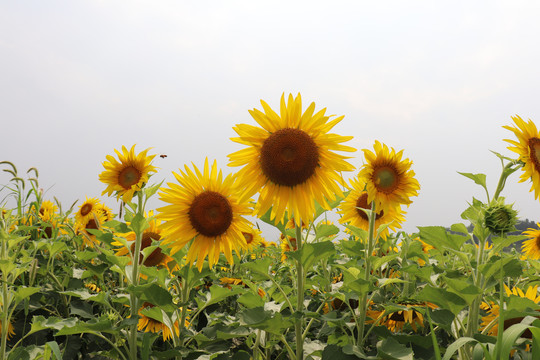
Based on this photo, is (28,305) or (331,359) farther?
(28,305)

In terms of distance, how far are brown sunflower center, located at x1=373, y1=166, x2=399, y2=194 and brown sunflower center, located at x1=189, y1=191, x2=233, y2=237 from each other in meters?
0.98

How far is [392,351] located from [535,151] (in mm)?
1428

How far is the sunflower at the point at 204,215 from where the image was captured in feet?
7.72

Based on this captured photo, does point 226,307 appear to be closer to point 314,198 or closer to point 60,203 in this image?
point 314,198

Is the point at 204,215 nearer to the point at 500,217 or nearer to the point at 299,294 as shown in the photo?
the point at 299,294

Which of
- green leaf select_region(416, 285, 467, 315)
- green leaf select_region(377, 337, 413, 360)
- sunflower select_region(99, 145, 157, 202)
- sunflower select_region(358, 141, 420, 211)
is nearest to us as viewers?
green leaf select_region(377, 337, 413, 360)

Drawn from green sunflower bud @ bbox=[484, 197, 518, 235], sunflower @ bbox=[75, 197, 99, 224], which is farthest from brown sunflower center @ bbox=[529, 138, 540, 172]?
sunflower @ bbox=[75, 197, 99, 224]

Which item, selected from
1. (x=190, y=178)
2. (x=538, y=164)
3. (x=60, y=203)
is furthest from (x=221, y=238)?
(x=60, y=203)

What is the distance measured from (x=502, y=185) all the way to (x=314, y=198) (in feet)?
3.45

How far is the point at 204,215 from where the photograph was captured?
2.36 metres

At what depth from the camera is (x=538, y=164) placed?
2.21 m

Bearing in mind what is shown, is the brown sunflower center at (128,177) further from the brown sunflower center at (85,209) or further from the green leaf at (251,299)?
the brown sunflower center at (85,209)

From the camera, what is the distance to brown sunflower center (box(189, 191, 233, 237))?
235cm

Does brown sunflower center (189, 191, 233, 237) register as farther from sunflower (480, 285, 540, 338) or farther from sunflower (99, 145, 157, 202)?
sunflower (480, 285, 540, 338)
